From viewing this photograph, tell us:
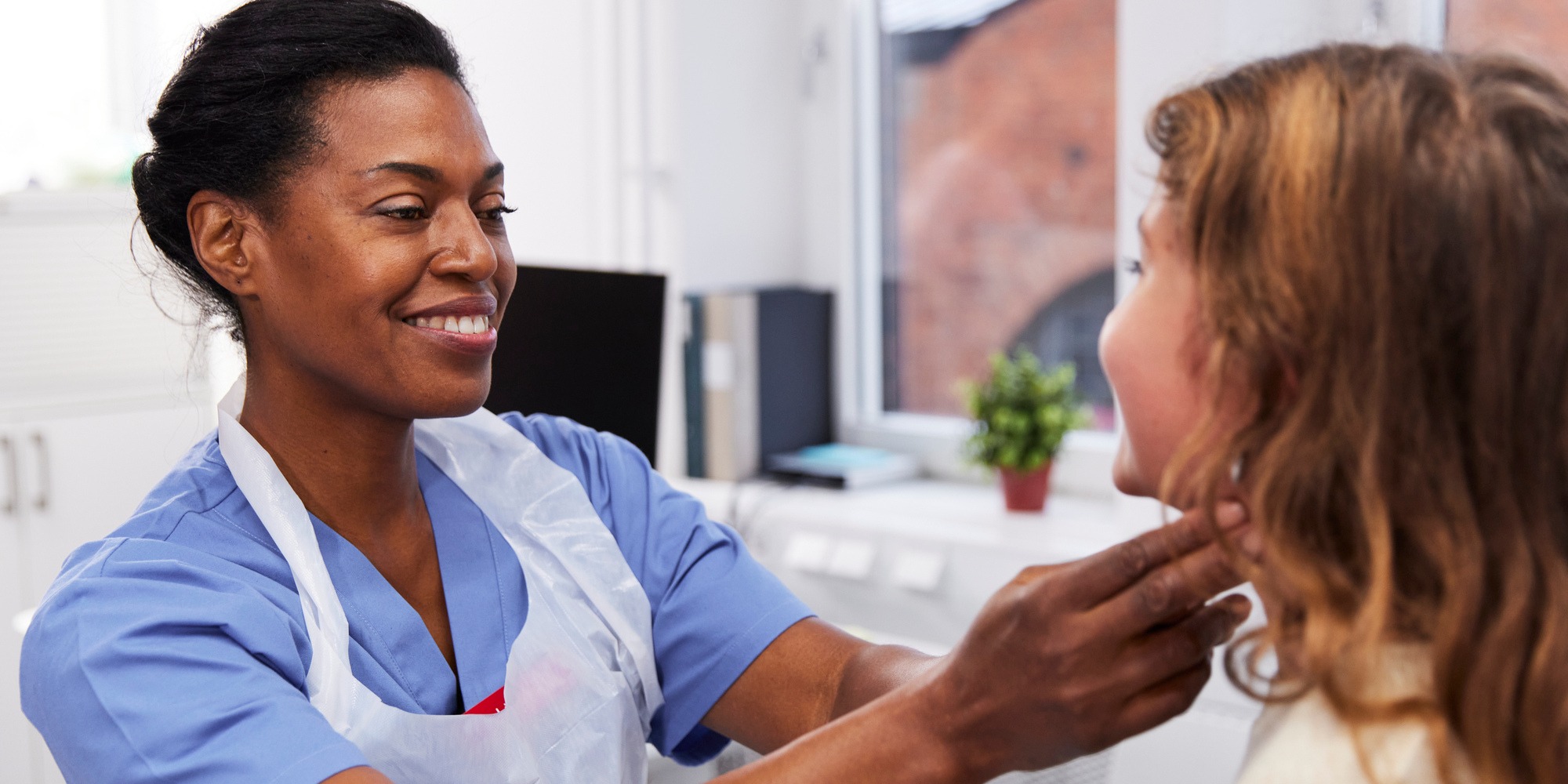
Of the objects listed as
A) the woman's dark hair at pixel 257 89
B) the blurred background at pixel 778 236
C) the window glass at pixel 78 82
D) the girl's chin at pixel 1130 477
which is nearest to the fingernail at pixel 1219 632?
the girl's chin at pixel 1130 477

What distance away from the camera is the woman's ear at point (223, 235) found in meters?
1.07

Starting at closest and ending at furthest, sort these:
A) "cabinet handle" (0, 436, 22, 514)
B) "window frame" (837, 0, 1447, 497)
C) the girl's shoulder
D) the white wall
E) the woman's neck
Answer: the girl's shoulder → the woman's neck → "window frame" (837, 0, 1447, 497) → "cabinet handle" (0, 436, 22, 514) → the white wall

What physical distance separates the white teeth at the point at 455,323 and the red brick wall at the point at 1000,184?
5.15 ft

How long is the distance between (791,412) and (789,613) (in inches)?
56.2

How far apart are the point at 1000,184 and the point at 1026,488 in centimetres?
66

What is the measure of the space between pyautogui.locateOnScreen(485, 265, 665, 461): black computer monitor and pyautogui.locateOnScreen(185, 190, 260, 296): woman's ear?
52cm

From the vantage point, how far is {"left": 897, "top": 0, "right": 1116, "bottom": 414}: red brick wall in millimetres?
2393

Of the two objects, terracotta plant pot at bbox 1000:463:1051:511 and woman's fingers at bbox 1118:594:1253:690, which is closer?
woman's fingers at bbox 1118:594:1253:690

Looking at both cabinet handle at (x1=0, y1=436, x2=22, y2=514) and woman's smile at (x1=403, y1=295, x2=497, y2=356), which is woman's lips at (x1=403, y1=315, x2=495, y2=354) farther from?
cabinet handle at (x1=0, y1=436, x2=22, y2=514)

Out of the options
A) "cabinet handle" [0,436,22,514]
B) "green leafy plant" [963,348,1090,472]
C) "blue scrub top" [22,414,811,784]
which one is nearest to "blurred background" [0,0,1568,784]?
"cabinet handle" [0,436,22,514]

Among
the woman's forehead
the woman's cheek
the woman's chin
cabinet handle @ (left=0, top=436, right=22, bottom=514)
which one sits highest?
the woman's forehead

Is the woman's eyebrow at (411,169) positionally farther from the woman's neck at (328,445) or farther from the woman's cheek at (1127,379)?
the woman's cheek at (1127,379)

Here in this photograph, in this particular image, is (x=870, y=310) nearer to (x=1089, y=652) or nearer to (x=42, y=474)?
(x=42, y=474)

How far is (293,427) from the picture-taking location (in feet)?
3.65
